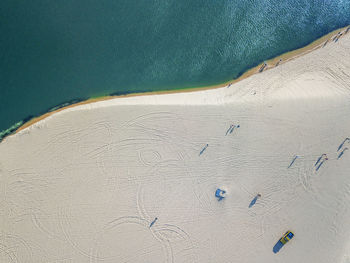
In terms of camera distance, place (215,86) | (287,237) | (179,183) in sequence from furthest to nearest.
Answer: (215,86) < (179,183) < (287,237)

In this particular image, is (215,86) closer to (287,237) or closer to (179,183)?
(179,183)

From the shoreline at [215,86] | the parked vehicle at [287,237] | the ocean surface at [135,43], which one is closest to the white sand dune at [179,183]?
the parked vehicle at [287,237]

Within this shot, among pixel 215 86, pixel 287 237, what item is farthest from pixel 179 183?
pixel 287 237

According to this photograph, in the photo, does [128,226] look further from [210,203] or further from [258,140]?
[258,140]

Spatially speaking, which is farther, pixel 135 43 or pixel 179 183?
pixel 135 43

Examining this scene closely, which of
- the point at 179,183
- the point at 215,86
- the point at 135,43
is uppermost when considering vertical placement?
the point at 135,43

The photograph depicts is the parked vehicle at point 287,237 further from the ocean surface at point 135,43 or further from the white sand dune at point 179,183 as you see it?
the ocean surface at point 135,43

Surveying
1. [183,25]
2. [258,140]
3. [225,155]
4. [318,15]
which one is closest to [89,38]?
[183,25]

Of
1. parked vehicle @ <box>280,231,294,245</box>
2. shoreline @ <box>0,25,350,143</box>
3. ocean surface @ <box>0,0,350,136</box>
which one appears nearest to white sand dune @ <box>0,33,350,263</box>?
parked vehicle @ <box>280,231,294,245</box>
